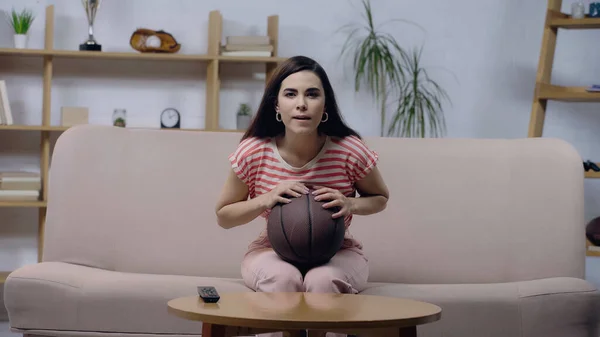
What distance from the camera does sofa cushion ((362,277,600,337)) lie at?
2.43m

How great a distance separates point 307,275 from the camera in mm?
2162

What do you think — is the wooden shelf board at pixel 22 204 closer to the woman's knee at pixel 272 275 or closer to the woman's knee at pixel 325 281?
the woman's knee at pixel 272 275

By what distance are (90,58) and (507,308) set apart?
317cm

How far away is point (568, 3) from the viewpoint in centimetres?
500

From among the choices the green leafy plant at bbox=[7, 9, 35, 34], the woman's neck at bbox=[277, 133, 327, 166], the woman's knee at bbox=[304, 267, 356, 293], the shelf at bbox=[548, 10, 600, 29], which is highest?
the shelf at bbox=[548, 10, 600, 29]

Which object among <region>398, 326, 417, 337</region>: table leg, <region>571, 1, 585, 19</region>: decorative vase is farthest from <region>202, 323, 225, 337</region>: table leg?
<region>571, 1, 585, 19</region>: decorative vase

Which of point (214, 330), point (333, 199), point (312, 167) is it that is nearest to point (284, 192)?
point (333, 199)

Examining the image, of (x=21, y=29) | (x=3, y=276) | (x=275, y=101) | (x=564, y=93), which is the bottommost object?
(x=3, y=276)

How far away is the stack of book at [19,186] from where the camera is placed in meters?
4.53

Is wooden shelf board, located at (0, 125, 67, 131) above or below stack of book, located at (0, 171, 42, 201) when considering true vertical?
above

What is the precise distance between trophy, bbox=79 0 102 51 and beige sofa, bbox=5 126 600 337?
173cm

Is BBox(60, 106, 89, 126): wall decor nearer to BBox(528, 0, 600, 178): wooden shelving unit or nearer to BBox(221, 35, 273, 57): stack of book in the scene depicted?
BBox(221, 35, 273, 57): stack of book

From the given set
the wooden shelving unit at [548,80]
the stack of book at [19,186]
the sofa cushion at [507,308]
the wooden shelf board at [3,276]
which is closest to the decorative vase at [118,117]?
the stack of book at [19,186]

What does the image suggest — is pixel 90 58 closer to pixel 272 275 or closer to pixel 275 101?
pixel 275 101
